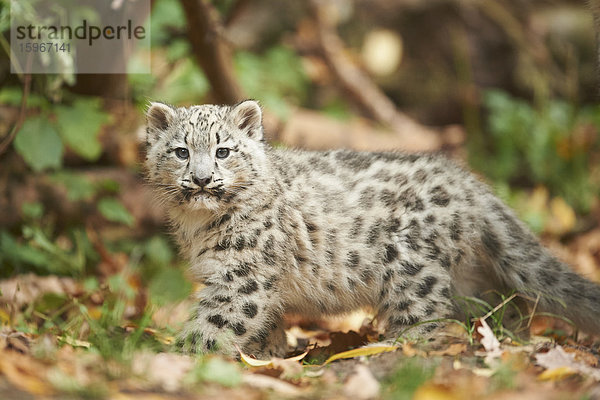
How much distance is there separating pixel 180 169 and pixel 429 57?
31.2ft

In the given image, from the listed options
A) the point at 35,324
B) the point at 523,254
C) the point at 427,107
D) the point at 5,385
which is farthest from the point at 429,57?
the point at 5,385

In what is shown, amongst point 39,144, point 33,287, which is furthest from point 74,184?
point 33,287

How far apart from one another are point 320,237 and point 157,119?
162cm

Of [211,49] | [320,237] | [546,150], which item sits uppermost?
[211,49]

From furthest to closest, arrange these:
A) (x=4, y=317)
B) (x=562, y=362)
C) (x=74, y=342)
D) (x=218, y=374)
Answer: (x=4, y=317) < (x=74, y=342) < (x=562, y=362) < (x=218, y=374)

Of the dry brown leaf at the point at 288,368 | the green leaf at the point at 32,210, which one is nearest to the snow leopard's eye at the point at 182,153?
the dry brown leaf at the point at 288,368

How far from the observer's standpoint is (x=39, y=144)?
6.84 meters

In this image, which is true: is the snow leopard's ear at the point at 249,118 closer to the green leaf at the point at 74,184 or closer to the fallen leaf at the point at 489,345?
the fallen leaf at the point at 489,345

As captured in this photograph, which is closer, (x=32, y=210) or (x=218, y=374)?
(x=218, y=374)

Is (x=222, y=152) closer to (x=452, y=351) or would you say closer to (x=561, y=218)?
(x=452, y=351)

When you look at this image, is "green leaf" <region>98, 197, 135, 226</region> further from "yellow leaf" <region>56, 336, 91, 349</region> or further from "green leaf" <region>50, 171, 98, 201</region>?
"yellow leaf" <region>56, 336, 91, 349</region>

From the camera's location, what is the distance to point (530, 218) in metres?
8.98

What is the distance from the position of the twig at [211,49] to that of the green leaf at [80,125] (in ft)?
4.53

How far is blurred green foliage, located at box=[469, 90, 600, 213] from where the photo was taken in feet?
33.7
